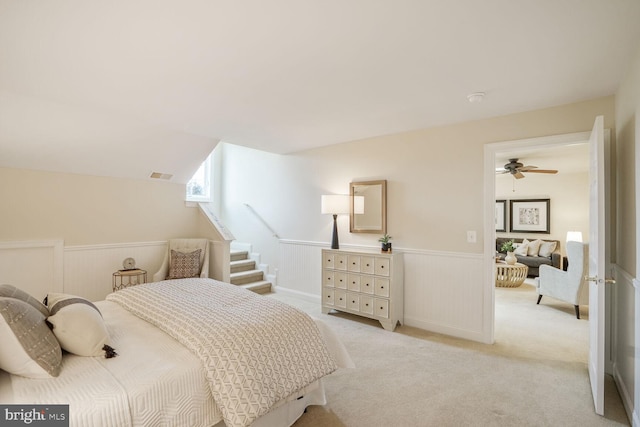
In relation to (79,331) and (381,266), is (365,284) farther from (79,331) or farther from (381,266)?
(79,331)

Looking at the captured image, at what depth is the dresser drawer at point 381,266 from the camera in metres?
3.59

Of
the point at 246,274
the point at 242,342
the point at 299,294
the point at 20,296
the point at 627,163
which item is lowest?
the point at 299,294

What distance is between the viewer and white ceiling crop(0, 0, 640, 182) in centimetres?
159

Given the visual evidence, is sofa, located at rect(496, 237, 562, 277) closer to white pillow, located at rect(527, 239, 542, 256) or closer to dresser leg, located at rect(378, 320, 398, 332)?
white pillow, located at rect(527, 239, 542, 256)

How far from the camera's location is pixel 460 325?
3402 mm

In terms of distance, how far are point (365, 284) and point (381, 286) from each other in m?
0.21

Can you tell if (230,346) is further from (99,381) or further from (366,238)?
(366,238)

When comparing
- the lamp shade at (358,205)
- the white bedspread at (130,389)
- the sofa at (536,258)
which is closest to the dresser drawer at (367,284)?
the lamp shade at (358,205)

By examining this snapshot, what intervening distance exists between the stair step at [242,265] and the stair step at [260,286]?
36 cm

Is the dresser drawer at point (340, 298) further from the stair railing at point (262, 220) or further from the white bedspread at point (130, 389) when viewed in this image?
the white bedspread at point (130, 389)

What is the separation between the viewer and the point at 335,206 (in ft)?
13.6

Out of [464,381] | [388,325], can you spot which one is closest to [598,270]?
[464,381]

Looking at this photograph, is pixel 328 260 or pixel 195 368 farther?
pixel 328 260

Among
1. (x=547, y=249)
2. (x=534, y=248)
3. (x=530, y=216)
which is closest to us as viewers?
(x=547, y=249)
